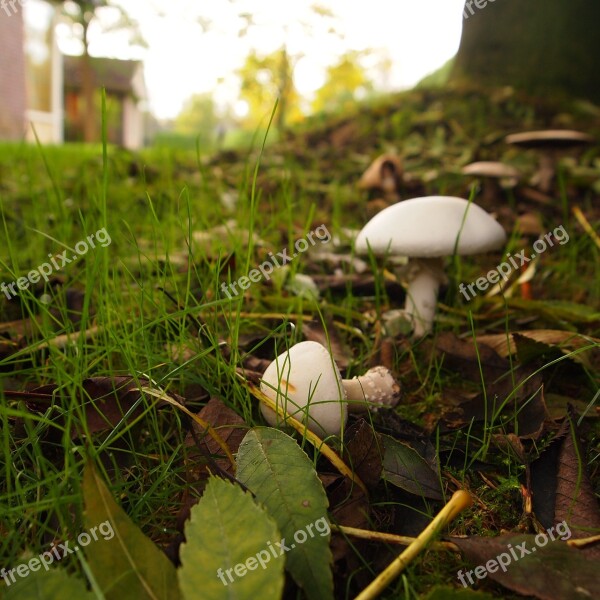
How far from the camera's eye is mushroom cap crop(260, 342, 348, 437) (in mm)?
1178

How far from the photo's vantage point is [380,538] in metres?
0.94

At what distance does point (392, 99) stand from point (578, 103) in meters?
1.76

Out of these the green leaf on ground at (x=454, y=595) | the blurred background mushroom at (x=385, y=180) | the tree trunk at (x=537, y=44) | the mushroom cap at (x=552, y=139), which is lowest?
the green leaf on ground at (x=454, y=595)

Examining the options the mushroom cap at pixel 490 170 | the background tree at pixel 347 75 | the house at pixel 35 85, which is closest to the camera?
the mushroom cap at pixel 490 170

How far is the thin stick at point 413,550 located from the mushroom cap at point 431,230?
867 millimetres

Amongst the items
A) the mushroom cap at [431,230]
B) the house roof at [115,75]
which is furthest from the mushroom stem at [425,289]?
the house roof at [115,75]

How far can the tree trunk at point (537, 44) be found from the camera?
15.0ft

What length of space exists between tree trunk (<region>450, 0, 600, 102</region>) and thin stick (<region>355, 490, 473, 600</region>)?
184 inches

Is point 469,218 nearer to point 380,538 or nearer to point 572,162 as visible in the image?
point 380,538

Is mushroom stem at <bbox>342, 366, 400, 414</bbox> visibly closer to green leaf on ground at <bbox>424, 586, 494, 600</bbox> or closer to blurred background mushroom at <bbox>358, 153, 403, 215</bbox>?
green leaf on ground at <bbox>424, 586, 494, 600</bbox>

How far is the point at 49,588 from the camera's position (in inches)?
29.9

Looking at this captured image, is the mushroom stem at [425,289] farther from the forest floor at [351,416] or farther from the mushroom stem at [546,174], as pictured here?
the mushroom stem at [546,174]

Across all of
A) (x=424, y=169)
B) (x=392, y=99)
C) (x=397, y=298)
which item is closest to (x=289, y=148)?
(x=392, y=99)

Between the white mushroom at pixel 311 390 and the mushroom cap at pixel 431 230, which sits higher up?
the mushroom cap at pixel 431 230
